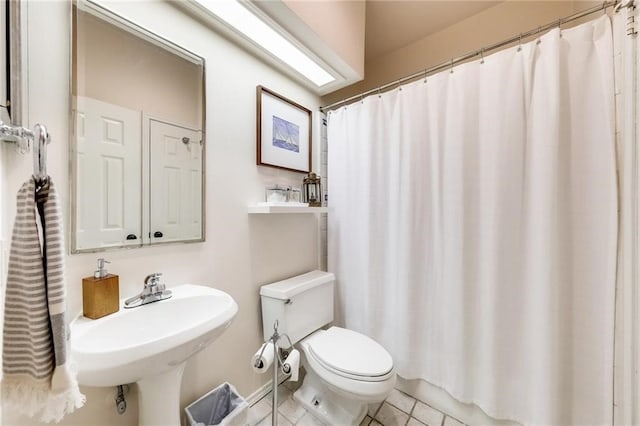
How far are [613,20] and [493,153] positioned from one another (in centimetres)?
61

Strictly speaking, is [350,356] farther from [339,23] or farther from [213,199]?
[339,23]

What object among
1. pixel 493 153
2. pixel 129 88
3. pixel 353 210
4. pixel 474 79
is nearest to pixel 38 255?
pixel 129 88

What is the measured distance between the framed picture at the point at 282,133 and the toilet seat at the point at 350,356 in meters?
1.08

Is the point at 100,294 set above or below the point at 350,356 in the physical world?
above

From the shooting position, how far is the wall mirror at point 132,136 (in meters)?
0.91

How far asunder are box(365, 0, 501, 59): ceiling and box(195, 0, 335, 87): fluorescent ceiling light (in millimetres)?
579

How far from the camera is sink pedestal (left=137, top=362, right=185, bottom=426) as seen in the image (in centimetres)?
92

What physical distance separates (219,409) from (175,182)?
1127 millimetres

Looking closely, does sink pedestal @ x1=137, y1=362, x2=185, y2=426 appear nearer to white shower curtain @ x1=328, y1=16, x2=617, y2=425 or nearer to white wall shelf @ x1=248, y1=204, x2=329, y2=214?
white wall shelf @ x1=248, y1=204, x2=329, y2=214

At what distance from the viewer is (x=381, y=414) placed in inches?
55.1

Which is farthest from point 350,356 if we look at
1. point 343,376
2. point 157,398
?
point 157,398

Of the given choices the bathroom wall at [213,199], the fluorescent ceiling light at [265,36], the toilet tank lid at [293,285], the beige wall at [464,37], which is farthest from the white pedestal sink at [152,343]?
the beige wall at [464,37]

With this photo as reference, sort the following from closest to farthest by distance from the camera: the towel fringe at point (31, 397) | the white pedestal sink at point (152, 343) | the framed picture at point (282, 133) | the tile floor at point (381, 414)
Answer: the towel fringe at point (31, 397)
the white pedestal sink at point (152, 343)
the tile floor at point (381, 414)
the framed picture at point (282, 133)

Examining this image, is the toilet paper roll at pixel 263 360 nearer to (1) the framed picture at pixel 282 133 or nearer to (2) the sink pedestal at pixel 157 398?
(2) the sink pedestal at pixel 157 398
